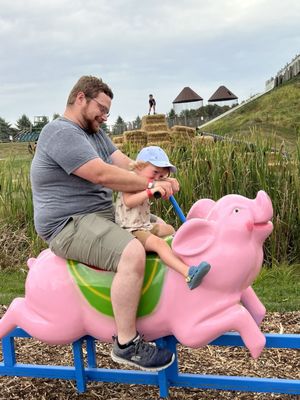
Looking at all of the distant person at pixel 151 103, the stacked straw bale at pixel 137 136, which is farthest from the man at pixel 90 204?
the distant person at pixel 151 103

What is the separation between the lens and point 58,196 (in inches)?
95.7

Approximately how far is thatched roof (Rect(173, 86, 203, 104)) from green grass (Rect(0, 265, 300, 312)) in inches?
1642

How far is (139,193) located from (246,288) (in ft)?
2.01

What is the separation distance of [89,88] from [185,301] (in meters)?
1.02

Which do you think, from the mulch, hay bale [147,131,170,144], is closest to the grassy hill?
hay bale [147,131,170,144]

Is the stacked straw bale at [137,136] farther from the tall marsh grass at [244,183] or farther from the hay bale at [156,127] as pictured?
the tall marsh grass at [244,183]

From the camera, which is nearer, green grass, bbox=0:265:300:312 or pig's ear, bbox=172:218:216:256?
pig's ear, bbox=172:218:216:256

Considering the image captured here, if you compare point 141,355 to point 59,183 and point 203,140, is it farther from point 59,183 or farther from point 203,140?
point 203,140

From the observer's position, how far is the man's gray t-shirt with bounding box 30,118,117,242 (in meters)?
2.31

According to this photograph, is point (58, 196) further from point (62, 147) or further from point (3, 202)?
point (3, 202)

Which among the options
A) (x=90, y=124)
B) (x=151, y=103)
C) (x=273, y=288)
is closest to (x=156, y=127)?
(x=151, y=103)

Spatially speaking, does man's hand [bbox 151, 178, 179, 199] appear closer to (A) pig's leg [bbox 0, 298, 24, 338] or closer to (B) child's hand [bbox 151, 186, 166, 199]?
(B) child's hand [bbox 151, 186, 166, 199]

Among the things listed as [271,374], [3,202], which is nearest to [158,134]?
[3,202]

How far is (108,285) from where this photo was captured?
7.54ft
